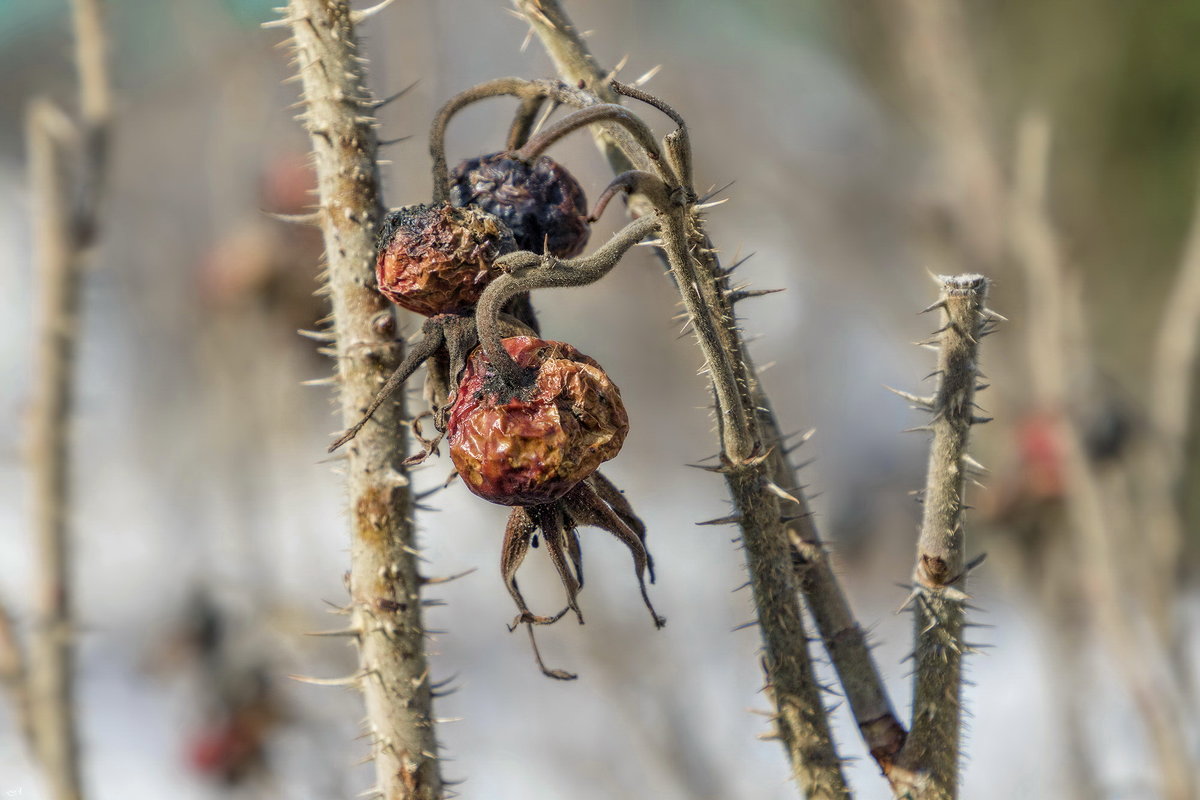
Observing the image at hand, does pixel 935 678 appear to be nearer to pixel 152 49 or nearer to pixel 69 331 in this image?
pixel 69 331

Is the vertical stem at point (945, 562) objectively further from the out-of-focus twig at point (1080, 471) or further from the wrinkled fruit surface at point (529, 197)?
the out-of-focus twig at point (1080, 471)

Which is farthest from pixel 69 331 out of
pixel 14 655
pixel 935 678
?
pixel 935 678

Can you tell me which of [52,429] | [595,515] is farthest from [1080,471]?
[52,429]

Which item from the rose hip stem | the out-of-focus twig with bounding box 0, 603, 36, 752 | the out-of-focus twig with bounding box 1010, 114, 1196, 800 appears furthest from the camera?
the out-of-focus twig with bounding box 1010, 114, 1196, 800

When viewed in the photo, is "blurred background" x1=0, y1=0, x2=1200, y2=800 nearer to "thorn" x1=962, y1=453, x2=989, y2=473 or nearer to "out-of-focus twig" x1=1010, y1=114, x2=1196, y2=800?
"out-of-focus twig" x1=1010, y1=114, x2=1196, y2=800

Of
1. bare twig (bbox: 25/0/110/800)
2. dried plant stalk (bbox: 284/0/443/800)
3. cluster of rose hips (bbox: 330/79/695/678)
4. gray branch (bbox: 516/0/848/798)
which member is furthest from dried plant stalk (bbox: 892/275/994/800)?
bare twig (bbox: 25/0/110/800)

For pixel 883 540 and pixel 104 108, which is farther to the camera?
pixel 883 540

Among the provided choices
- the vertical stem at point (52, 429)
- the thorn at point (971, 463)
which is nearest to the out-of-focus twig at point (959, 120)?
the thorn at point (971, 463)
